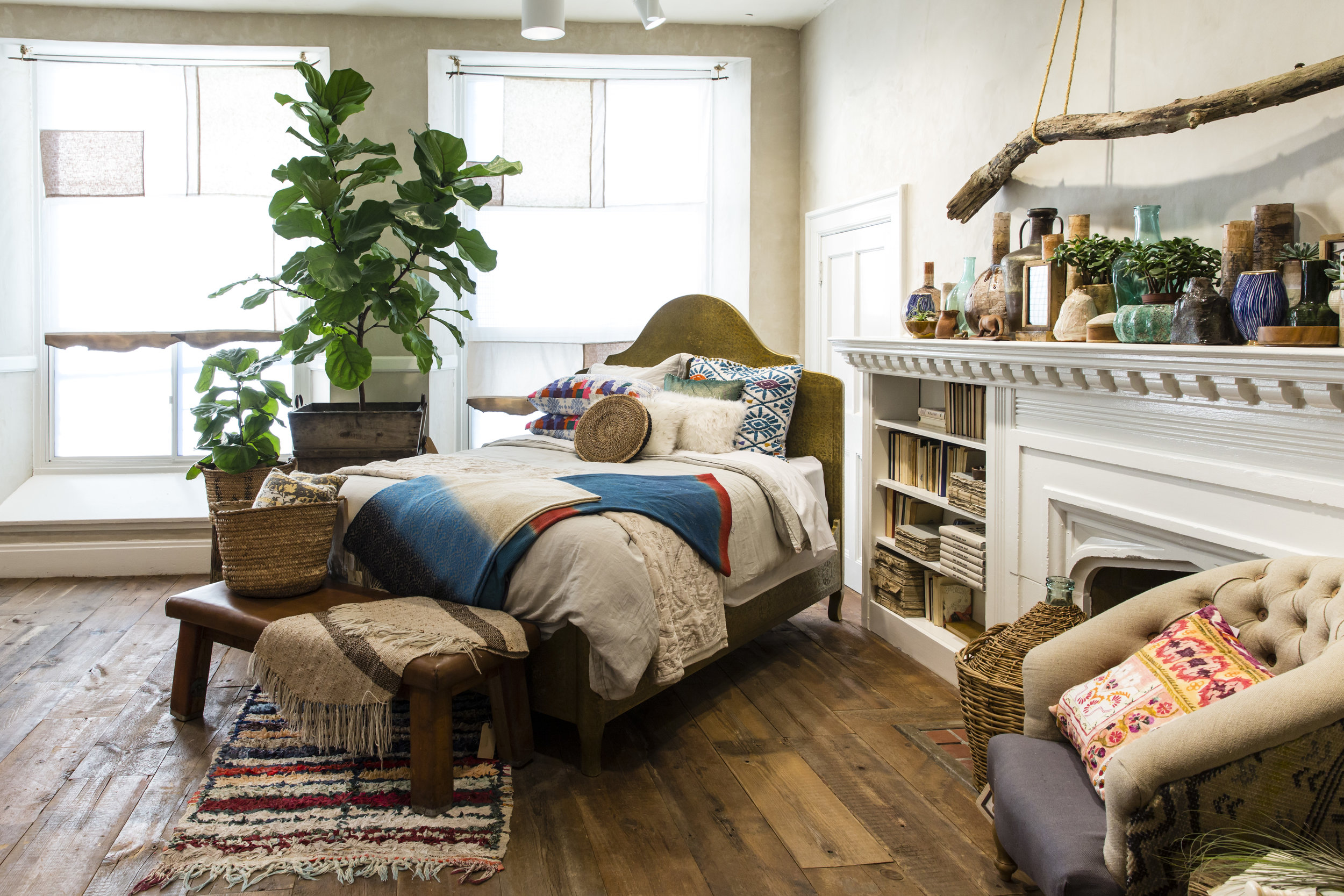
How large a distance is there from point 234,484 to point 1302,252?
368 centimetres

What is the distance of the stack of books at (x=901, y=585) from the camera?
3.45m

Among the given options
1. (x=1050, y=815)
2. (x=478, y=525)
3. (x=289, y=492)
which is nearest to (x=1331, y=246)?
(x=1050, y=815)

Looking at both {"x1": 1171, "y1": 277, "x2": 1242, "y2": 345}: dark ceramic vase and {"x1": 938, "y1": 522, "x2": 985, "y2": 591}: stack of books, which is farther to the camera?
{"x1": 938, "y1": 522, "x2": 985, "y2": 591}: stack of books

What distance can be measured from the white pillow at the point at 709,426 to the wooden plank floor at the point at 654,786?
79 cm

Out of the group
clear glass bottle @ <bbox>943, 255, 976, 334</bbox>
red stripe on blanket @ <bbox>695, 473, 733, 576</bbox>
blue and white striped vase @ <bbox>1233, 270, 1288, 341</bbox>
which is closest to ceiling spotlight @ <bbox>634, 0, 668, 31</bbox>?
clear glass bottle @ <bbox>943, 255, 976, 334</bbox>

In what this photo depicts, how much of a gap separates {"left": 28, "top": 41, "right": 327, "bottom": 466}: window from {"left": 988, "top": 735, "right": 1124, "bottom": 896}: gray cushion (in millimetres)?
4376

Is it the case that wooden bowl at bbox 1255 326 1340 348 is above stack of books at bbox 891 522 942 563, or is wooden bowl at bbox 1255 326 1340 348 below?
above

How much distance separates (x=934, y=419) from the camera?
3365mm

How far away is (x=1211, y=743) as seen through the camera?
1371 millimetres

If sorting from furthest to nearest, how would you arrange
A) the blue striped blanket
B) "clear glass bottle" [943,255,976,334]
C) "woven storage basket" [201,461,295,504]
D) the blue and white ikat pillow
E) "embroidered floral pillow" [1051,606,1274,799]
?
"woven storage basket" [201,461,295,504] → the blue and white ikat pillow → "clear glass bottle" [943,255,976,334] → the blue striped blanket → "embroidered floral pillow" [1051,606,1274,799]

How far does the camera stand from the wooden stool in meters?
2.23

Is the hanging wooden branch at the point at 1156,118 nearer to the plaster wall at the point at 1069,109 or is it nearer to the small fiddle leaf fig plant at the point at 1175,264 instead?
the plaster wall at the point at 1069,109

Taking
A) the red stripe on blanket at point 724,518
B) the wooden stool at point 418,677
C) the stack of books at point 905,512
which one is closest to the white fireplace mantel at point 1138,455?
the stack of books at point 905,512

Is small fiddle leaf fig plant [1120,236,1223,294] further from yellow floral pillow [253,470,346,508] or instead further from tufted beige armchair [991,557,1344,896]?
yellow floral pillow [253,470,346,508]
